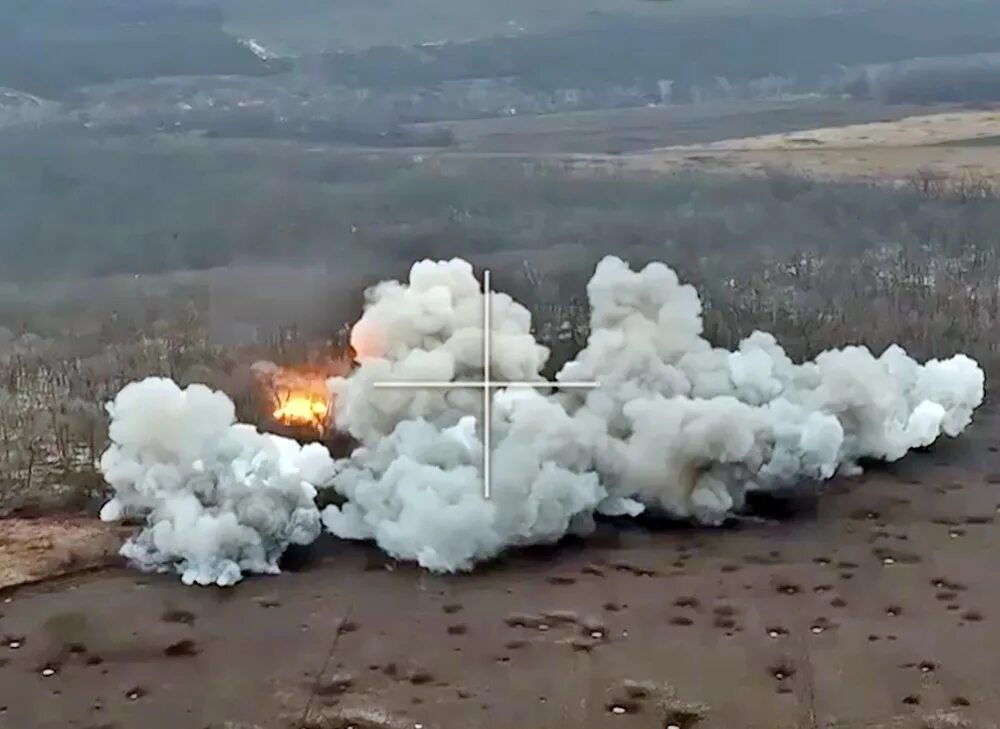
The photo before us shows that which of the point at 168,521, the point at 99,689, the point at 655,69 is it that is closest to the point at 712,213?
the point at 655,69

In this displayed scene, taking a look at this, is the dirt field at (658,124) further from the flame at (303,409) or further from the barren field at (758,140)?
the flame at (303,409)

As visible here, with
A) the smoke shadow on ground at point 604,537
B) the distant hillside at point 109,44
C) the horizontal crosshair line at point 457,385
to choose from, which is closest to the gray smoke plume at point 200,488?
the smoke shadow on ground at point 604,537

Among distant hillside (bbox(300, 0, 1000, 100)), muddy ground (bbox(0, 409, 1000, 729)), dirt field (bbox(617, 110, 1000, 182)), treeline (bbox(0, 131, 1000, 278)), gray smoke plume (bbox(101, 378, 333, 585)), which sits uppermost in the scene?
distant hillside (bbox(300, 0, 1000, 100))

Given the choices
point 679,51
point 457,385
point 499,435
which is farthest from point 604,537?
point 679,51

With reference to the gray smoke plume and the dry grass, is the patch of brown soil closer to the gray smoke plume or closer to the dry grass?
the gray smoke plume

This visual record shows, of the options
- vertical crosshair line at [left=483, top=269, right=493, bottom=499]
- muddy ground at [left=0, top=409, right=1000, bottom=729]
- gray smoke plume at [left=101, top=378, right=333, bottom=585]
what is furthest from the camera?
vertical crosshair line at [left=483, top=269, right=493, bottom=499]
